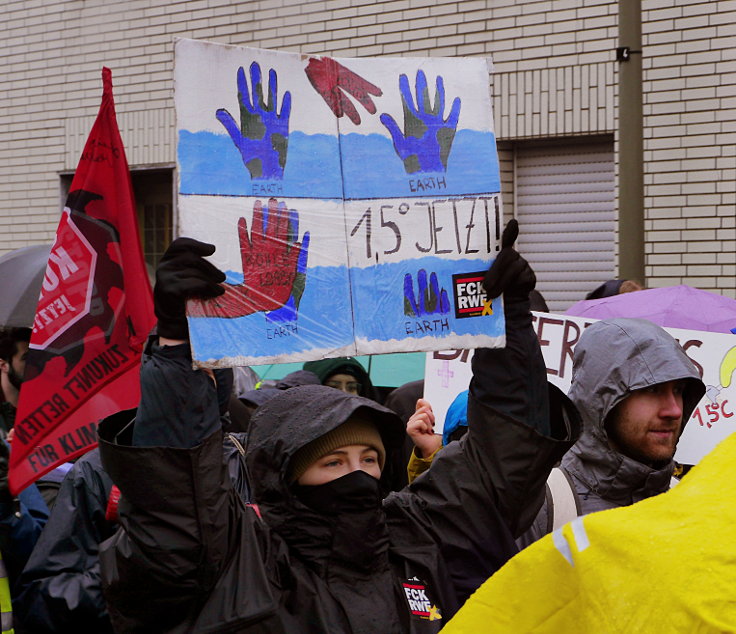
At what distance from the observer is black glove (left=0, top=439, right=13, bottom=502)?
359 cm

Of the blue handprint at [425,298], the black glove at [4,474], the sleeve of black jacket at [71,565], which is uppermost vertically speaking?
the blue handprint at [425,298]

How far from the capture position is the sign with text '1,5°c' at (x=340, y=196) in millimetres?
2750

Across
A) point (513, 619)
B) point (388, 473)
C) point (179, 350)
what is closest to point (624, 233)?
point (388, 473)

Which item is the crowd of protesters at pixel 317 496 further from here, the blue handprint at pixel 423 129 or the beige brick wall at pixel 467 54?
the beige brick wall at pixel 467 54

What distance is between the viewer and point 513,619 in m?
1.53

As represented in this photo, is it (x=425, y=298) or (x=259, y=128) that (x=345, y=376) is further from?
(x=259, y=128)

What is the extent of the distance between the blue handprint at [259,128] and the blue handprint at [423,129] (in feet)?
0.96

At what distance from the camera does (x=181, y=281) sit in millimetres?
2555

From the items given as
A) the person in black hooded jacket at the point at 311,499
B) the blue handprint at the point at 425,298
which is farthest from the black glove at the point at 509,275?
the blue handprint at the point at 425,298

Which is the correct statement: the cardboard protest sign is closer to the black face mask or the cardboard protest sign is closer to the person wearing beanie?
the person wearing beanie

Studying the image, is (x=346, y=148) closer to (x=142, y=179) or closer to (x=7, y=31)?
(x=142, y=179)

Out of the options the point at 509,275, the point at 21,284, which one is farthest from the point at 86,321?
the point at 21,284

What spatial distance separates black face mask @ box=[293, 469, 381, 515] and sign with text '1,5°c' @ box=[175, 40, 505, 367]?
33cm

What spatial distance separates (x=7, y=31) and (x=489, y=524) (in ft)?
33.0
